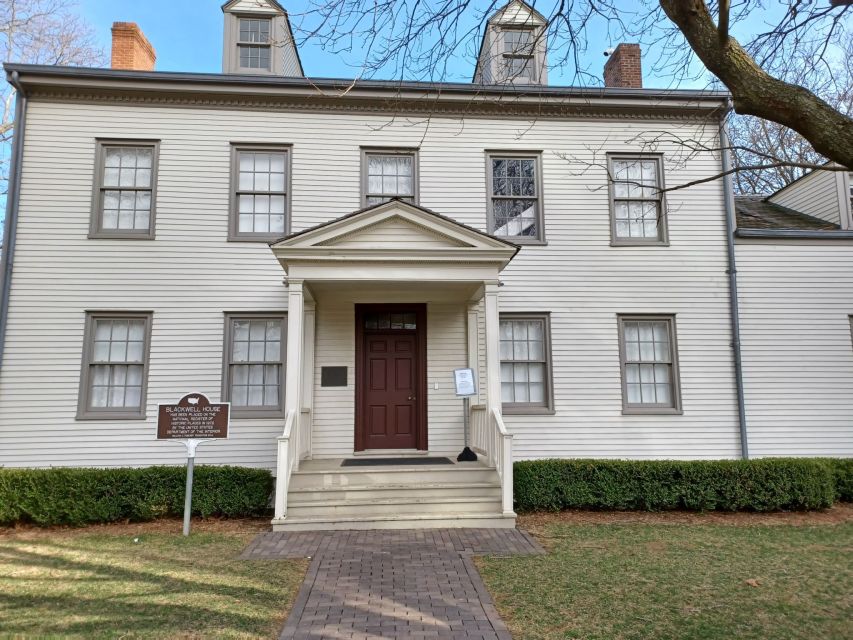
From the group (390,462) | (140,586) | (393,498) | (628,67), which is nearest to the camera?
(140,586)

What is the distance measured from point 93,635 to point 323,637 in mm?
1740

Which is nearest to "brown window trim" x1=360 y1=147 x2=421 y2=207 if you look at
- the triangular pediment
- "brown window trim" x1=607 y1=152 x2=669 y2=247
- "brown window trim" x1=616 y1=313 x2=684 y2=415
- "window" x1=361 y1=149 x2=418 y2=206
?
"window" x1=361 y1=149 x2=418 y2=206

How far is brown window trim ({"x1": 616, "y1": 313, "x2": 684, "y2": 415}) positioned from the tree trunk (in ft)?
21.4

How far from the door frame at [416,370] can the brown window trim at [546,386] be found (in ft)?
4.69

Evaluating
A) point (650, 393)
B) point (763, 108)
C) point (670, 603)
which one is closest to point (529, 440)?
point (650, 393)

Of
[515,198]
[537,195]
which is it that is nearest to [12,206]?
[515,198]

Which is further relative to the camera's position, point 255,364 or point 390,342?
point 390,342

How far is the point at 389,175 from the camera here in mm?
10438

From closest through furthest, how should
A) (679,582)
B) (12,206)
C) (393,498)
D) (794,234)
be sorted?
(679,582)
(393,498)
(12,206)
(794,234)

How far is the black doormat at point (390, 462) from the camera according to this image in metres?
8.81

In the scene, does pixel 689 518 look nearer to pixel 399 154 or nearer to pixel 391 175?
pixel 391 175

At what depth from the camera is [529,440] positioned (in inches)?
388

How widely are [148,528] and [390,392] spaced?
4282 millimetres

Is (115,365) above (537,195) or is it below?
Result: below
